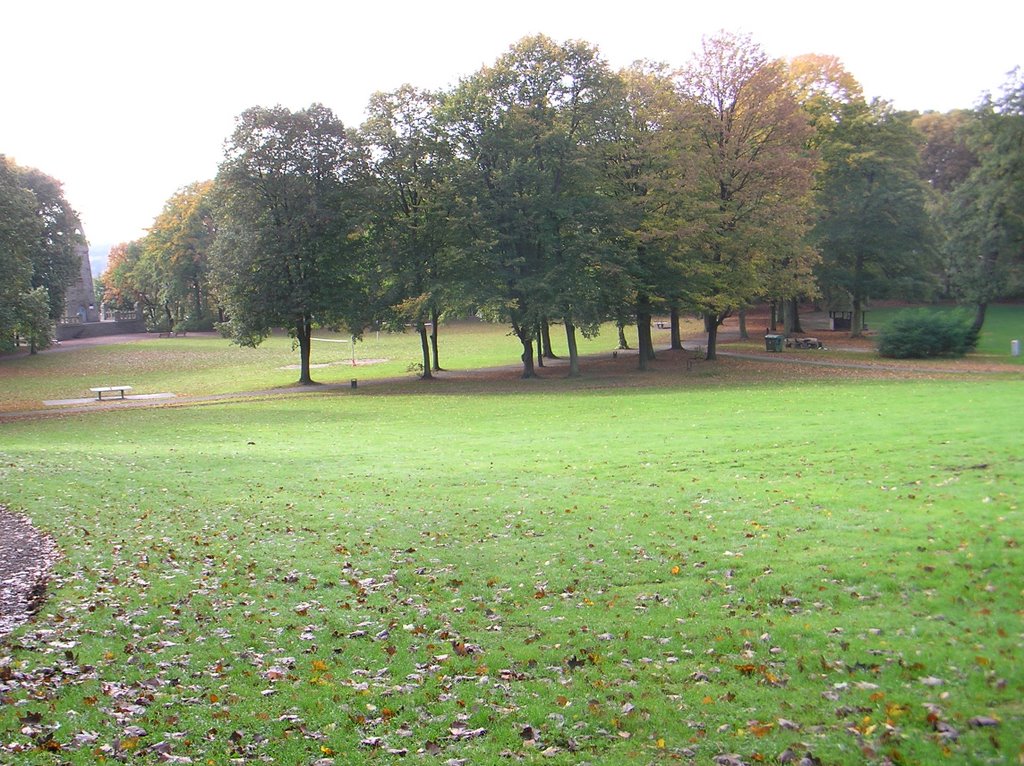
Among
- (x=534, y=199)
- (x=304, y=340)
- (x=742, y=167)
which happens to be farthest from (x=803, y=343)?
(x=304, y=340)

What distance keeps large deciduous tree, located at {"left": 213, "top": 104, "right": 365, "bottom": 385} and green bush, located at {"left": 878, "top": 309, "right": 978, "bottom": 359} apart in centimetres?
3014

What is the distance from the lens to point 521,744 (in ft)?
20.1

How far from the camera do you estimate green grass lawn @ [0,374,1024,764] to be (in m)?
6.21

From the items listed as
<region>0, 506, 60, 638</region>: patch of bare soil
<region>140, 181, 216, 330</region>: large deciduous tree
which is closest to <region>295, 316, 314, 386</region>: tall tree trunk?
<region>0, 506, 60, 638</region>: patch of bare soil

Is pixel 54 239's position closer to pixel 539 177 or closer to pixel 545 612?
pixel 539 177

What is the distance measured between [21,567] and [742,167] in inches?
1582

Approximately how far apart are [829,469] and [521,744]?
1121cm

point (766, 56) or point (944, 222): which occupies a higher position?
point (766, 56)

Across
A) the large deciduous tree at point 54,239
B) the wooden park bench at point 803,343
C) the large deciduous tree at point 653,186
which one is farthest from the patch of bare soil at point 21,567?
the large deciduous tree at point 54,239

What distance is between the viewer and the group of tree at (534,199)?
4166 cm

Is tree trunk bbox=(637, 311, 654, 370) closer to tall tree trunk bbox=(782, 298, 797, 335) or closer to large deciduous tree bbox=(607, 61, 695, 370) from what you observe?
large deciduous tree bbox=(607, 61, 695, 370)

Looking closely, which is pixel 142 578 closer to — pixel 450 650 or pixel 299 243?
pixel 450 650

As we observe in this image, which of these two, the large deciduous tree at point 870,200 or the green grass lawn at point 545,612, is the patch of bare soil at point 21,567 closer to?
the green grass lawn at point 545,612

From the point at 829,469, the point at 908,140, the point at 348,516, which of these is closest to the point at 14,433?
the point at 348,516
